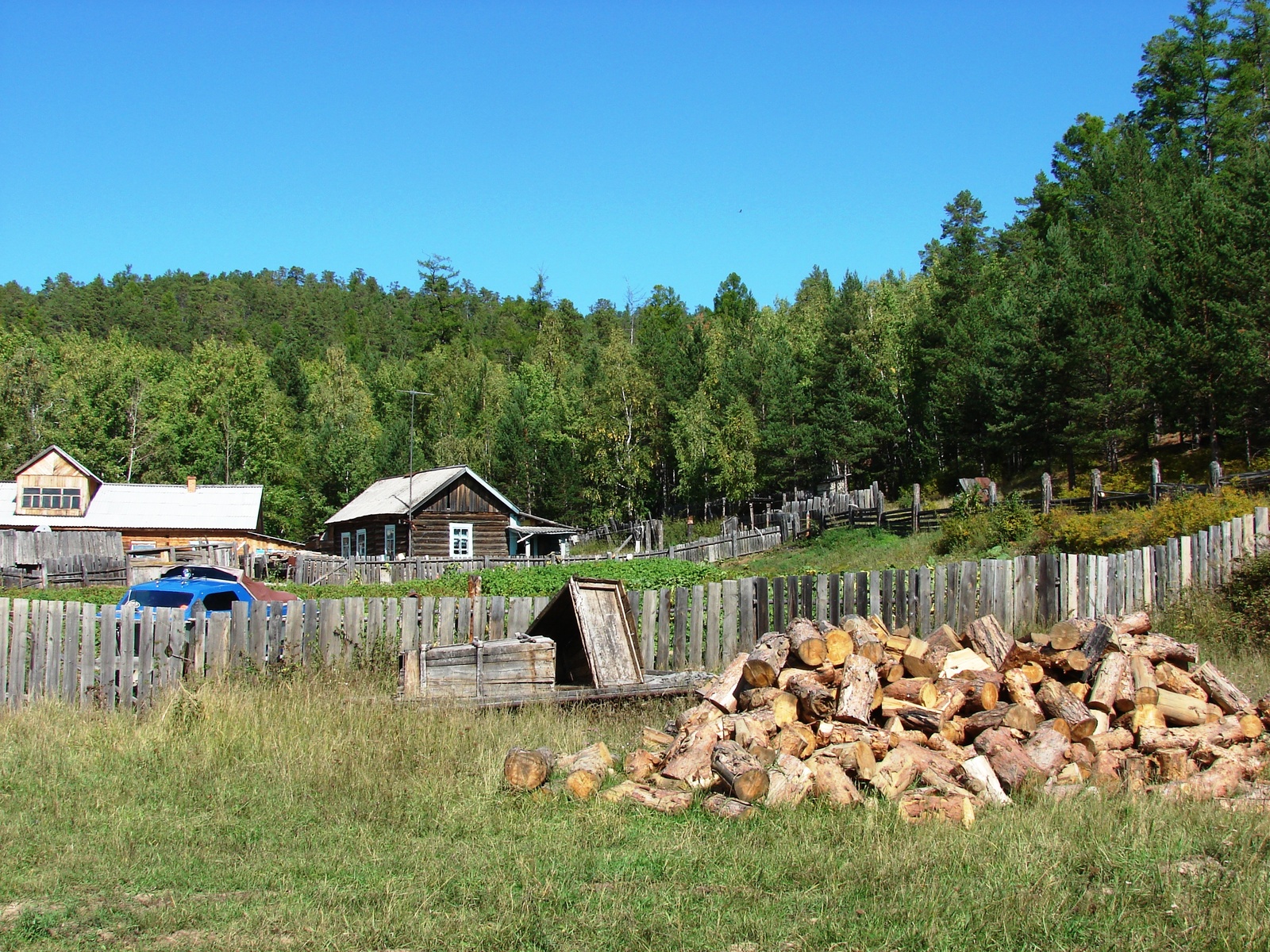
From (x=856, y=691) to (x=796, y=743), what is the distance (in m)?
0.69

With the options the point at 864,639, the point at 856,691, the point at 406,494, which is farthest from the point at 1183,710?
the point at 406,494

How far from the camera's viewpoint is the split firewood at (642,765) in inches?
292

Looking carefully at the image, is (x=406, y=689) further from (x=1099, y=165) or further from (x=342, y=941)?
(x=1099, y=165)

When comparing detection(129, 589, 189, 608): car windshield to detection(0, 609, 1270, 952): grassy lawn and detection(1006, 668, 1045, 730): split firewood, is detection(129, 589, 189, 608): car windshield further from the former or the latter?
detection(1006, 668, 1045, 730): split firewood

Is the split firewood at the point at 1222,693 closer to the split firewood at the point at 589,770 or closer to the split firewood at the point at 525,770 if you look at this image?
the split firewood at the point at 589,770

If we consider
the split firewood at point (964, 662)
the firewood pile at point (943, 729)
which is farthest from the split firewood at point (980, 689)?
the split firewood at point (964, 662)

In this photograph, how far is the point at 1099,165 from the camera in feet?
210

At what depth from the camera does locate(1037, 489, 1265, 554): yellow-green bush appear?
18109 mm

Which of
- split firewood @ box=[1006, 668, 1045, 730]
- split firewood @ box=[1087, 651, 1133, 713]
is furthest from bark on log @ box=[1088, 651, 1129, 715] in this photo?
split firewood @ box=[1006, 668, 1045, 730]

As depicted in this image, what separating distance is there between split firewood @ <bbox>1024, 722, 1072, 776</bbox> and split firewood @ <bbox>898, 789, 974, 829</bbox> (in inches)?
35.2

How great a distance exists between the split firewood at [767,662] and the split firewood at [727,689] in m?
0.07

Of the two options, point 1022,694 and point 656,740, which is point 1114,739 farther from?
point 656,740

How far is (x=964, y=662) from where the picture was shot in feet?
28.1

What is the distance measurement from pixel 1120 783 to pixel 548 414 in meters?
66.1
